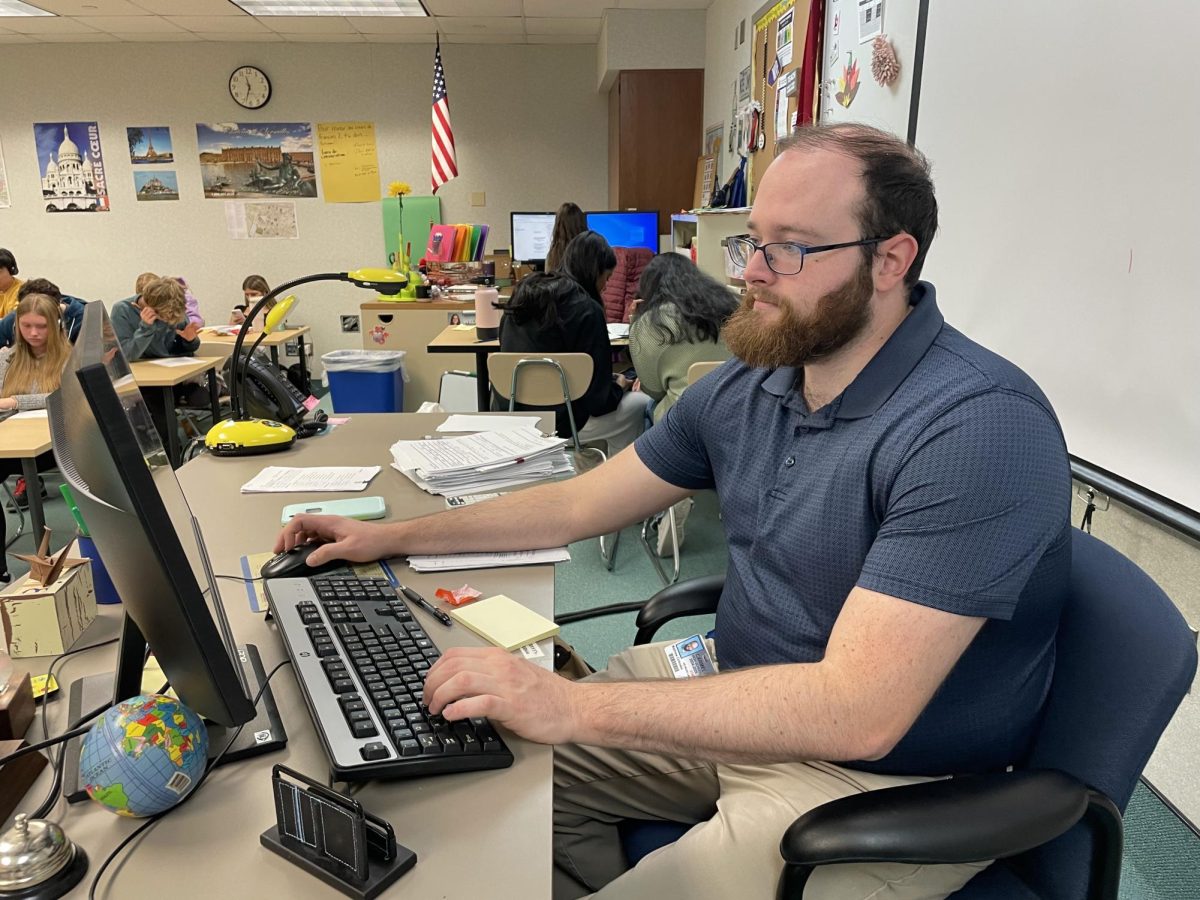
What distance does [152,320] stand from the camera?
451 cm

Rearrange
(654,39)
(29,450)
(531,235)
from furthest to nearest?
(531,235) → (654,39) → (29,450)

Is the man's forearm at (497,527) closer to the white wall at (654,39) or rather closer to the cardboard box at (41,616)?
the cardboard box at (41,616)

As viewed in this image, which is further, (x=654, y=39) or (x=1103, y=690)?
(x=654, y=39)

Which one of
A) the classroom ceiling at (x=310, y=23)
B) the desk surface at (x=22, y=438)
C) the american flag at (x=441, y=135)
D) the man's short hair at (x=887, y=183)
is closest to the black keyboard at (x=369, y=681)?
the man's short hair at (x=887, y=183)

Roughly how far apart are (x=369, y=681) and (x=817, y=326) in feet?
2.37

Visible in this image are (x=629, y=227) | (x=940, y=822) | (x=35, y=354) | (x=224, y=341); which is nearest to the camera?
(x=940, y=822)

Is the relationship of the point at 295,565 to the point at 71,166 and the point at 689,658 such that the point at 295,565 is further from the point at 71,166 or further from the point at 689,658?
the point at 71,166

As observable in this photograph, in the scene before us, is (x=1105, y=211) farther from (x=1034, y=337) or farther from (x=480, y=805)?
(x=480, y=805)

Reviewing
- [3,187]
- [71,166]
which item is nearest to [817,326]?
[71,166]

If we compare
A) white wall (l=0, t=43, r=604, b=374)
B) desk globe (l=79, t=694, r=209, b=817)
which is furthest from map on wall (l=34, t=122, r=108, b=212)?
desk globe (l=79, t=694, r=209, b=817)

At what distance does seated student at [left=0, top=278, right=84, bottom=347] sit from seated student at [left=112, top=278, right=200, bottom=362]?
228 millimetres

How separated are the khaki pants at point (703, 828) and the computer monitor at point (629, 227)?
4581 millimetres

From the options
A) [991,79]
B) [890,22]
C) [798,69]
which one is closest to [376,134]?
[798,69]

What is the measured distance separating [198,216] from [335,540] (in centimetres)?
686
